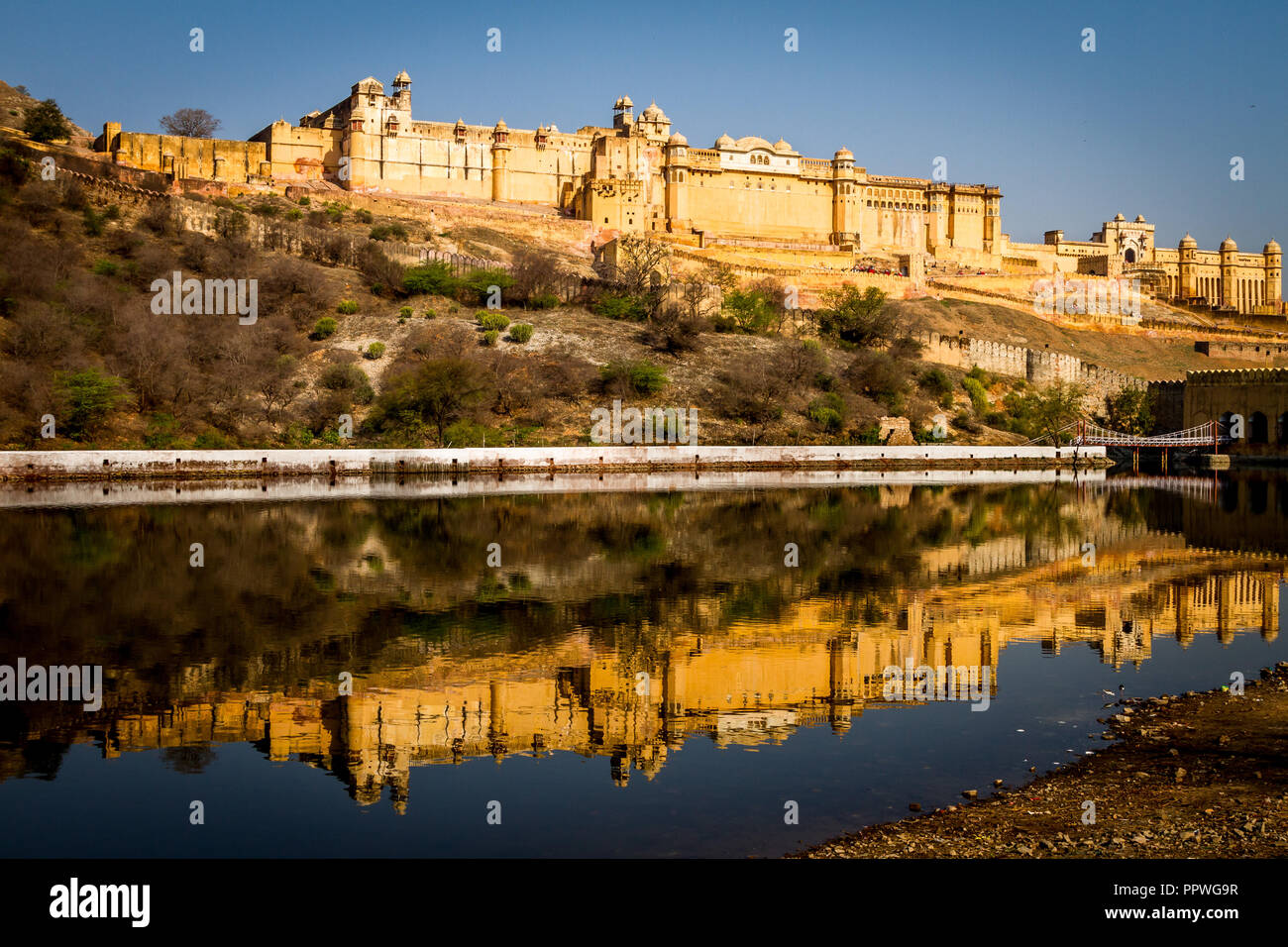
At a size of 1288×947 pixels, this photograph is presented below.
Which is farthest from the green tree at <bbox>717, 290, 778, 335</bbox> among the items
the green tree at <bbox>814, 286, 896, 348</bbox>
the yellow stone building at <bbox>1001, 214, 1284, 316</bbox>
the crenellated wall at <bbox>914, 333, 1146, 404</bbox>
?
the yellow stone building at <bbox>1001, 214, 1284, 316</bbox>

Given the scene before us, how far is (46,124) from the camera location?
171 feet

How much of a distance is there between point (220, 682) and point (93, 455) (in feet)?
73.0

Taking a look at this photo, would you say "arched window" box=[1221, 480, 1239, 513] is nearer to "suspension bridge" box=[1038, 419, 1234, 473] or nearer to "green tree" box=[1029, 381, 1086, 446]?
"green tree" box=[1029, 381, 1086, 446]

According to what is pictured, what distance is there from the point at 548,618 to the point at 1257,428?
43.0 m

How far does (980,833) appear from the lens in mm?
6660

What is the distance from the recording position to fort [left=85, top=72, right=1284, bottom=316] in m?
60.0

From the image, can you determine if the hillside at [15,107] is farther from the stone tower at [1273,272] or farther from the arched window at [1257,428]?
the stone tower at [1273,272]

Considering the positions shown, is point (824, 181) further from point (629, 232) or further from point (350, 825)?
point (350, 825)

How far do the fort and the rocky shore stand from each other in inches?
2108

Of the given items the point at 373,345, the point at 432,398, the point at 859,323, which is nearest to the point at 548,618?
the point at 432,398

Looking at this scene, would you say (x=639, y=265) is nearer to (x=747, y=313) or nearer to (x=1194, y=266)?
(x=747, y=313)

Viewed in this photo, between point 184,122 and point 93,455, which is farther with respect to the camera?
point 184,122

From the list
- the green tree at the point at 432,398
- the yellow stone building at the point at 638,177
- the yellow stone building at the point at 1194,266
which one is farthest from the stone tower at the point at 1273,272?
the green tree at the point at 432,398
